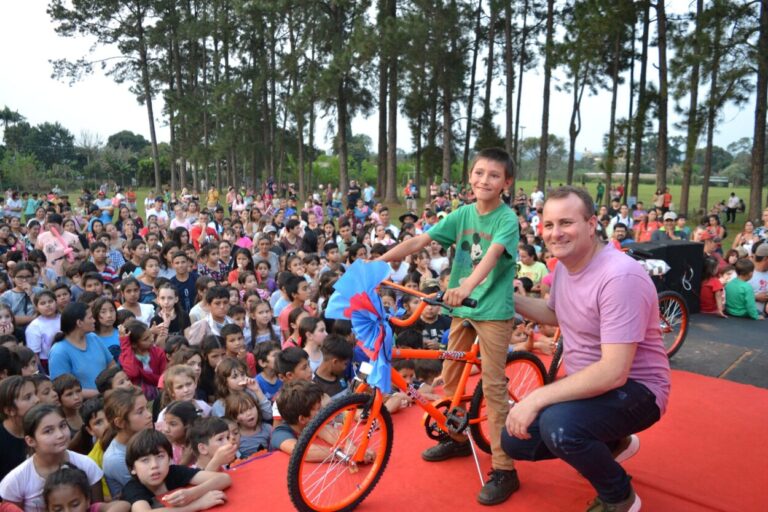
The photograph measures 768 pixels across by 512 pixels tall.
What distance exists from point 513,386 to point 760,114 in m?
18.5

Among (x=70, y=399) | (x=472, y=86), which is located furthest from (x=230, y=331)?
(x=472, y=86)

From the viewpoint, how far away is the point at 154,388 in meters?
4.71

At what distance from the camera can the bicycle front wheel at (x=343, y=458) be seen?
2.46m

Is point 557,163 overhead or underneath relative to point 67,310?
overhead

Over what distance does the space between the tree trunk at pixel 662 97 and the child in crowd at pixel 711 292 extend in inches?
576

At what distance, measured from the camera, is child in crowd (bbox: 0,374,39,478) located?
10.5 feet

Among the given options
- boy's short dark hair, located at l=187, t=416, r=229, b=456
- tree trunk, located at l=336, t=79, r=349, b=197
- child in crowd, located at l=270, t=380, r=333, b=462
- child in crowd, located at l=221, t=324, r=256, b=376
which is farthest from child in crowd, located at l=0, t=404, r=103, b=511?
tree trunk, located at l=336, t=79, r=349, b=197

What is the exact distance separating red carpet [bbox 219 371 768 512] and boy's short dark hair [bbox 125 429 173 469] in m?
0.44

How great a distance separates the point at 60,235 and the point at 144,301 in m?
3.04

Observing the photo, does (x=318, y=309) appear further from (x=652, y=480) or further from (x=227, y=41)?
(x=227, y=41)

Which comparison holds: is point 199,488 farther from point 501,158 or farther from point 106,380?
point 501,158

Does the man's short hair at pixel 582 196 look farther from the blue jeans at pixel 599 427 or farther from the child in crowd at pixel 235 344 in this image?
the child in crowd at pixel 235 344

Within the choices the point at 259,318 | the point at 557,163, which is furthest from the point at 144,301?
the point at 557,163

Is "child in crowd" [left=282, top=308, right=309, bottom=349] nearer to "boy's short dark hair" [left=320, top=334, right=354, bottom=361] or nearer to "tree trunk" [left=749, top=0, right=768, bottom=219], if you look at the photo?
"boy's short dark hair" [left=320, top=334, right=354, bottom=361]
